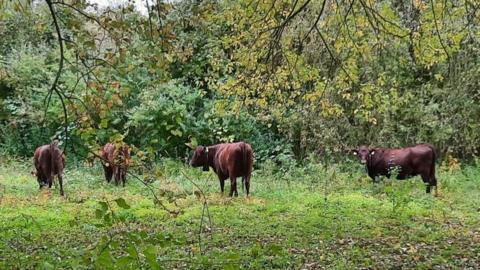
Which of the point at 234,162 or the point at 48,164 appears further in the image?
the point at 48,164

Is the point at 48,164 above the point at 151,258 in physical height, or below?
below

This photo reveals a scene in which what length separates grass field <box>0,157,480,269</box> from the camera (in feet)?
20.8

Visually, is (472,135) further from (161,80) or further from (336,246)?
(161,80)

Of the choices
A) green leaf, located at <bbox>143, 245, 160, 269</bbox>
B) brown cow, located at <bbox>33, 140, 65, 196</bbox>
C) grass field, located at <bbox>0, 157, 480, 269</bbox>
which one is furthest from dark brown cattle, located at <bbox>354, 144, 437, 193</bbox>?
green leaf, located at <bbox>143, 245, 160, 269</bbox>

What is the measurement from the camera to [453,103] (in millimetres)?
15547

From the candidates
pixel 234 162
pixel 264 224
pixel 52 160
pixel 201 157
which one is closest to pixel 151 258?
pixel 264 224

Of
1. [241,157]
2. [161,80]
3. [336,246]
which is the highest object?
[161,80]

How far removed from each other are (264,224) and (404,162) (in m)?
5.31

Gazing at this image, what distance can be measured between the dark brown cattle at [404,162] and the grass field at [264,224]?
29cm

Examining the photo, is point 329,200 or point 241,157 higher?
point 241,157

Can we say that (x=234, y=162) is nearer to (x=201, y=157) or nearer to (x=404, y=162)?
(x=201, y=157)

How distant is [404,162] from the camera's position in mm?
12969

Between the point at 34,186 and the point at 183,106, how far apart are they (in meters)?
5.18

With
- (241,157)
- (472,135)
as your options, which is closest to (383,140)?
(472,135)
